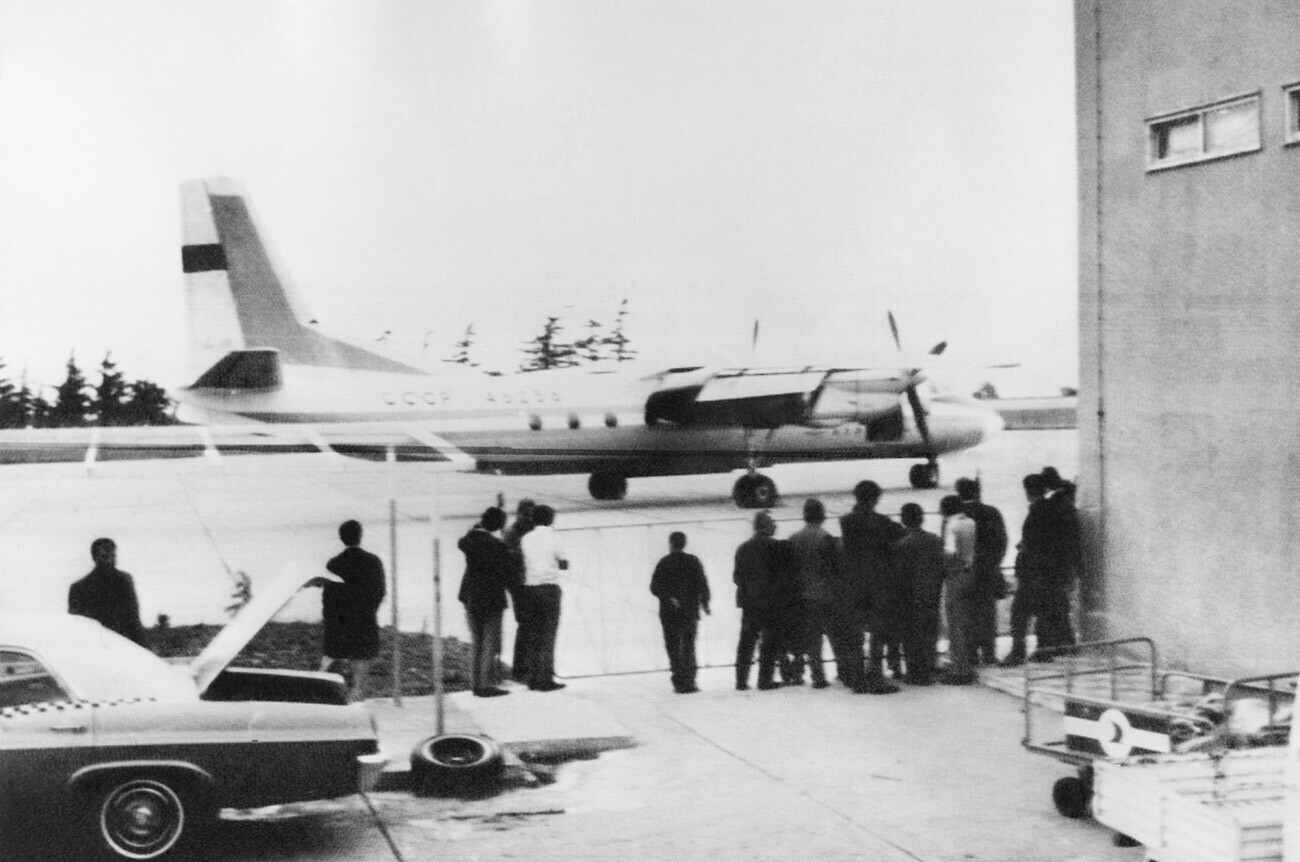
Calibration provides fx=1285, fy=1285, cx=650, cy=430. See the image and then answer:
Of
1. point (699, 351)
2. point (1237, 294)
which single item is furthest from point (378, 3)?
point (699, 351)

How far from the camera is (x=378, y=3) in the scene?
9414 mm

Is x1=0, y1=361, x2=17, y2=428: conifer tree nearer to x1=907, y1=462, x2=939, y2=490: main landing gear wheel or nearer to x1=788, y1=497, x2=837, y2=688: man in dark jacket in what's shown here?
x1=788, y1=497, x2=837, y2=688: man in dark jacket

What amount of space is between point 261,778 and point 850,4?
8.46 meters

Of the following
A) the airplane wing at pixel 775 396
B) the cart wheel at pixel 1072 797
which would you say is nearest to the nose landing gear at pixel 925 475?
the airplane wing at pixel 775 396

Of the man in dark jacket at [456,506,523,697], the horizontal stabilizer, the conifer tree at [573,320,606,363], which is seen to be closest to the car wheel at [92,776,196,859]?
the man in dark jacket at [456,506,523,697]

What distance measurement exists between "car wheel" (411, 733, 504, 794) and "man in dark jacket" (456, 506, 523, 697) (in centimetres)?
203

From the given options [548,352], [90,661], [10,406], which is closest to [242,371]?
[548,352]

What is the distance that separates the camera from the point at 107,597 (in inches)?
328

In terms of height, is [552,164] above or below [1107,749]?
above

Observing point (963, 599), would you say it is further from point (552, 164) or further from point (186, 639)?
point (186, 639)

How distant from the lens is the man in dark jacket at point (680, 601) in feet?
31.6

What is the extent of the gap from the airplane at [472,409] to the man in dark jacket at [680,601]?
5.67 m

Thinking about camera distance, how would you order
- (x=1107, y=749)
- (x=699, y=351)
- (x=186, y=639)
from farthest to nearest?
(x=699, y=351)
(x=186, y=639)
(x=1107, y=749)

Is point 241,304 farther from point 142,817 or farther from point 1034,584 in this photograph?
point 142,817
